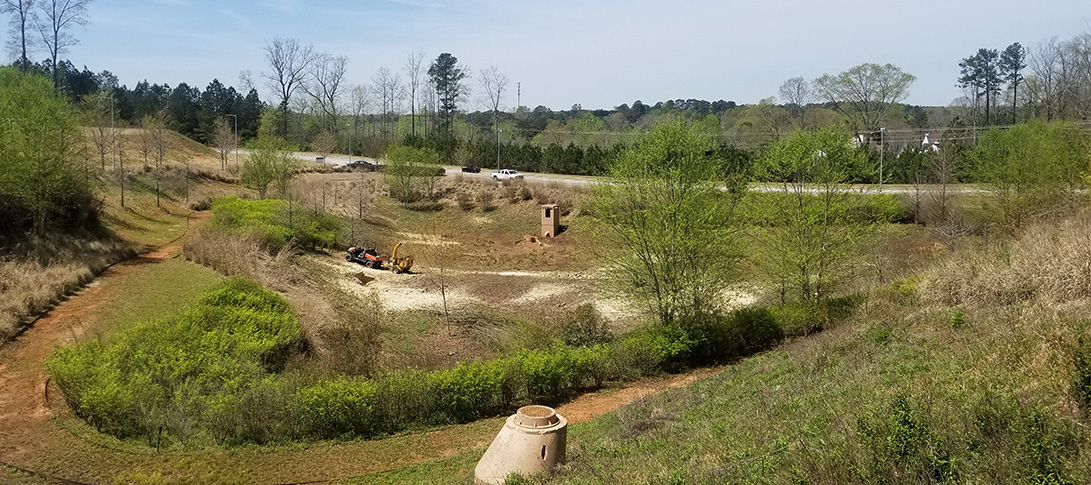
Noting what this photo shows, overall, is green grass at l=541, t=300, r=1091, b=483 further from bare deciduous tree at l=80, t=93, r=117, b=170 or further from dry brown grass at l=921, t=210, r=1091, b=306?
bare deciduous tree at l=80, t=93, r=117, b=170

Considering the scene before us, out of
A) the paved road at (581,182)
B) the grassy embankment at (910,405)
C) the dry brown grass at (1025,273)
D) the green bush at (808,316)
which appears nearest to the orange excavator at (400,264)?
the paved road at (581,182)

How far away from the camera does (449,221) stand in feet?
139

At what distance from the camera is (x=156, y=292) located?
70.0 feet

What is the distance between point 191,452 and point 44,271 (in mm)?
13357

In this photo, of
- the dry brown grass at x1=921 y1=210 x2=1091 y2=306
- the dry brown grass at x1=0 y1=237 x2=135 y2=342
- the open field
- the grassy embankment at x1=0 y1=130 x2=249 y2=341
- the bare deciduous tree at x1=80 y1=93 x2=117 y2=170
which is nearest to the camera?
the open field

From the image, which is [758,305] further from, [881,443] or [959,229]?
[881,443]

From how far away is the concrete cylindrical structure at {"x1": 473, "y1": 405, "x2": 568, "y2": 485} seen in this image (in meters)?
8.28

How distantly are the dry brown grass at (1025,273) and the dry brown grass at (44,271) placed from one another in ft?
70.4

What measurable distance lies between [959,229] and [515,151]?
3851 centimetres

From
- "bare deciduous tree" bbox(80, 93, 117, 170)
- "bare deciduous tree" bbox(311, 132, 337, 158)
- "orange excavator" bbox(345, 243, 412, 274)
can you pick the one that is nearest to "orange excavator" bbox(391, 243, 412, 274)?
"orange excavator" bbox(345, 243, 412, 274)

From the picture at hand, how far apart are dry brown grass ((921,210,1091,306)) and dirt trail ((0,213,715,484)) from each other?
267 inches

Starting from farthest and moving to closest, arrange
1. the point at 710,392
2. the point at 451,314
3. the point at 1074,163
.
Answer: the point at 1074,163, the point at 451,314, the point at 710,392

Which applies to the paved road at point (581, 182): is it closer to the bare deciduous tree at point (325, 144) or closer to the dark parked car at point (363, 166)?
the bare deciduous tree at point (325, 144)

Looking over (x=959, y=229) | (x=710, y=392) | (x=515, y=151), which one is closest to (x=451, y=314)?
(x=710, y=392)
